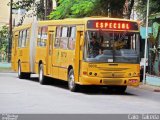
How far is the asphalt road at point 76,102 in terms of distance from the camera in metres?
15.3

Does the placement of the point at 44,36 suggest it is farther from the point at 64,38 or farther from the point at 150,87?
the point at 150,87

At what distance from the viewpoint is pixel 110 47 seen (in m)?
21.0

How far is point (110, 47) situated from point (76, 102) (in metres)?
4.03

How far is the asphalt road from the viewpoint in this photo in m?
15.3

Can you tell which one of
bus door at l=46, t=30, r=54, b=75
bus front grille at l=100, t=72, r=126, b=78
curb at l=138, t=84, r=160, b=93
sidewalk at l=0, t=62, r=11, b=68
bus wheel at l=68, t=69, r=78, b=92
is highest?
bus door at l=46, t=30, r=54, b=75

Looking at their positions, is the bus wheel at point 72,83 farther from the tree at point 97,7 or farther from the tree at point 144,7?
the tree at point 144,7

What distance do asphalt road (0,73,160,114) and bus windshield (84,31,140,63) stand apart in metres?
1.36

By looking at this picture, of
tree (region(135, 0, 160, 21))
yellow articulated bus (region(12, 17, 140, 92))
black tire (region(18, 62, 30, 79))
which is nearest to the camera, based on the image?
yellow articulated bus (region(12, 17, 140, 92))

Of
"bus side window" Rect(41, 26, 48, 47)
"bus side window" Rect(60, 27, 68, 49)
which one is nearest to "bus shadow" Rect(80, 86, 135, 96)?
"bus side window" Rect(60, 27, 68, 49)

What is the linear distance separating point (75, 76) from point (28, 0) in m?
28.1

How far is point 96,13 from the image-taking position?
32.7 m

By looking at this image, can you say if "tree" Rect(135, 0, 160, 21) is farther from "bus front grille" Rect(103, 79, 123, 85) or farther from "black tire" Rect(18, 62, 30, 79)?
"bus front grille" Rect(103, 79, 123, 85)

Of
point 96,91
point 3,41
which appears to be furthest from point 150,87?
point 3,41

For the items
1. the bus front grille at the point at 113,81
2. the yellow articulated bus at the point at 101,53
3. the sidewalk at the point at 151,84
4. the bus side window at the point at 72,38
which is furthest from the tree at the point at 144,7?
the bus front grille at the point at 113,81
